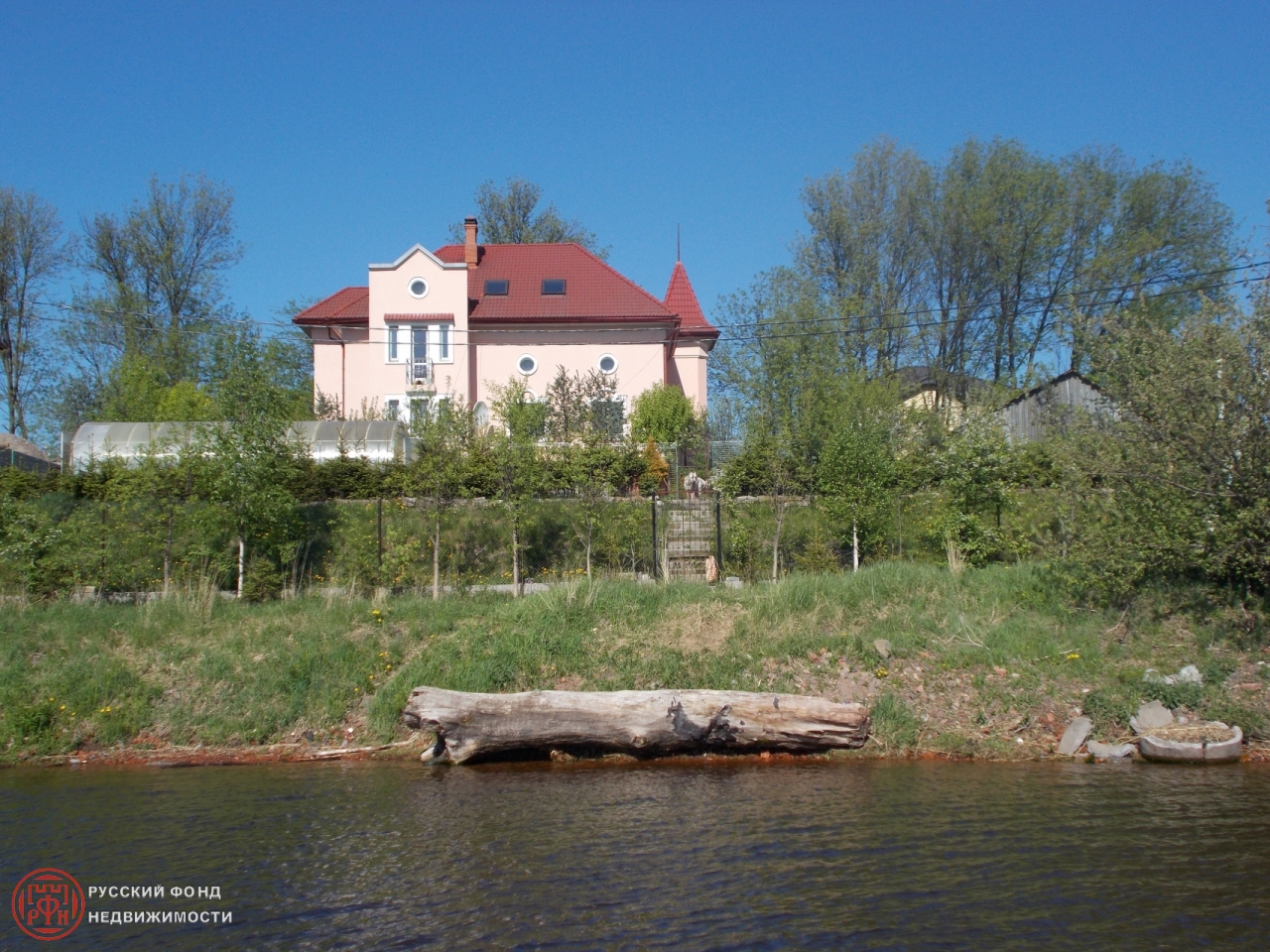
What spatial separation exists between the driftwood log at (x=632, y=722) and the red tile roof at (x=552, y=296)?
85.1ft

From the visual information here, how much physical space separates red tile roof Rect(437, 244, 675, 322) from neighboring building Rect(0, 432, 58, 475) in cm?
1591

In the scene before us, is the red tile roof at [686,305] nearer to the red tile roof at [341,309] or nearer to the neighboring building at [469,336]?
the neighboring building at [469,336]

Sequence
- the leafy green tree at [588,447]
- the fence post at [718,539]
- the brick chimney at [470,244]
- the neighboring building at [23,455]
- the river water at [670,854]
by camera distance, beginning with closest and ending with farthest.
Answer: the river water at [670,854] → the leafy green tree at [588,447] → the fence post at [718,539] → the neighboring building at [23,455] → the brick chimney at [470,244]

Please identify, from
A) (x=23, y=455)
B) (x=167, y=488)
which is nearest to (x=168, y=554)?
(x=167, y=488)

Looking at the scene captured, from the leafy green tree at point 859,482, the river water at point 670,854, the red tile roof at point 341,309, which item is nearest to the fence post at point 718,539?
the leafy green tree at point 859,482

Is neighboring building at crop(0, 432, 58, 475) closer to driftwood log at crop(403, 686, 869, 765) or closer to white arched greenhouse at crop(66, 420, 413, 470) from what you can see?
white arched greenhouse at crop(66, 420, 413, 470)

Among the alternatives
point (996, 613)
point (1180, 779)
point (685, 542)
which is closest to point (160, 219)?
point (685, 542)

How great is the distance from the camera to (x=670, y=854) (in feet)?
27.3

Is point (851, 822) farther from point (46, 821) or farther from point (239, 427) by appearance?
point (239, 427)

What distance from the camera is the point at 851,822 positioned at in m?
9.15

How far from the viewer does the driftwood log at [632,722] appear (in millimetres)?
11727

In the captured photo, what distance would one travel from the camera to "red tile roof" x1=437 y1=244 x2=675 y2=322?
36.4 meters

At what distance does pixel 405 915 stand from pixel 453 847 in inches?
58.1

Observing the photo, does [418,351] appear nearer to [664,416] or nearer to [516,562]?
[664,416]
